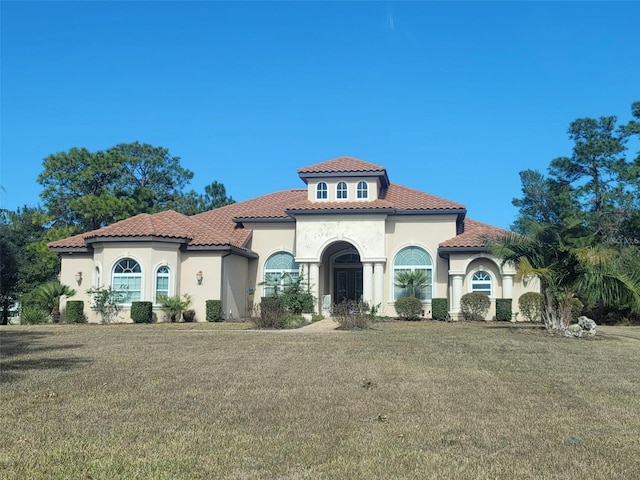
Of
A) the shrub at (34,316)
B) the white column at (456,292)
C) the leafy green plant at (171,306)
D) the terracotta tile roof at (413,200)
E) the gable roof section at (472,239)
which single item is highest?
the terracotta tile roof at (413,200)

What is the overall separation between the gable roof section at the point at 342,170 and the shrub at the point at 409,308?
6188 millimetres

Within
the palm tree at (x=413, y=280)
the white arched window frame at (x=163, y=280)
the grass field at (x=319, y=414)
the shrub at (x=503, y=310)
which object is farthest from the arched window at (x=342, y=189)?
the grass field at (x=319, y=414)

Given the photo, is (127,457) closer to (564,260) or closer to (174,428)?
(174,428)

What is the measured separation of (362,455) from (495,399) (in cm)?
332

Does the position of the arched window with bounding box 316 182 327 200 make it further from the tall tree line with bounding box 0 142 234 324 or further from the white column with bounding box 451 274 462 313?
the tall tree line with bounding box 0 142 234 324

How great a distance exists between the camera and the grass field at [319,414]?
17.6 feet

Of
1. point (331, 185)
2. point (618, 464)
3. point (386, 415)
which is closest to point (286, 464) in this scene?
point (386, 415)

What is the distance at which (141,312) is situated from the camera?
25688mm

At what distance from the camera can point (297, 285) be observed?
2598cm

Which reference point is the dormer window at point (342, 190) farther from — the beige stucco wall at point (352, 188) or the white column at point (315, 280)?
the white column at point (315, 280)

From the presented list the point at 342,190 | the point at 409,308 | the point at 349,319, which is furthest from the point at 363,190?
the point at 349,319

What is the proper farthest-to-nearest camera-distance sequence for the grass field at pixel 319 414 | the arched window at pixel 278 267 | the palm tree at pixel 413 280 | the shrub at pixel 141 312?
1. the arched window at pixel 278 267
2. the palm tree at pixel 413 280
3. the shrub at pixel 141 312
4. the grass field at pixel 319 414

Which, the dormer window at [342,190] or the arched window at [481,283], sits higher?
the dormer window at [342,190]

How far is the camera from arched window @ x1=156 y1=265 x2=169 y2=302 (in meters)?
27.0
